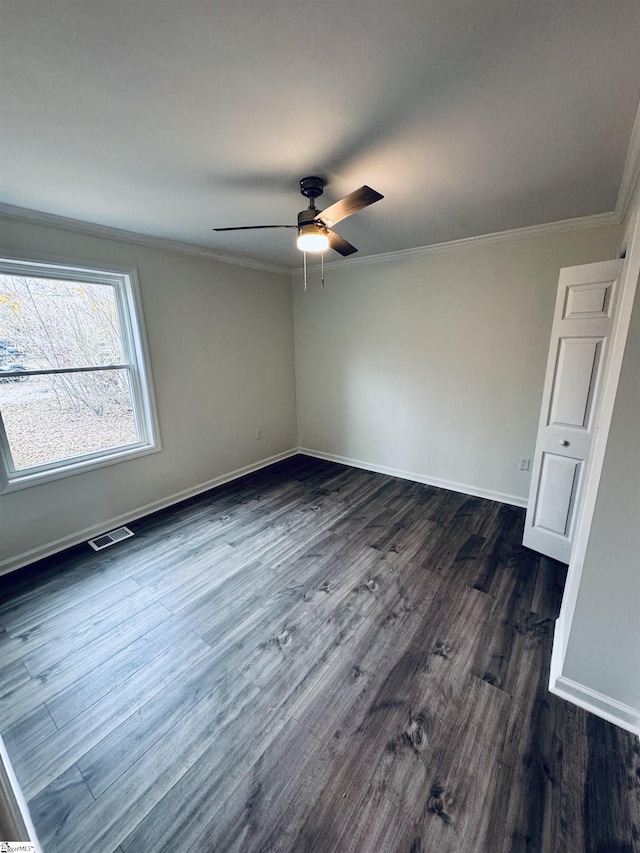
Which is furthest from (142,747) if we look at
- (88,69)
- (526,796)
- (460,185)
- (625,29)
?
(460,185)

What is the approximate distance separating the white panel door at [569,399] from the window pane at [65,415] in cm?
346

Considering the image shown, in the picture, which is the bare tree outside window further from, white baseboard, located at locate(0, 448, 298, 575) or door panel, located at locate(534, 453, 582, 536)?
door panel, located at locate(534, 453, 582, 536)

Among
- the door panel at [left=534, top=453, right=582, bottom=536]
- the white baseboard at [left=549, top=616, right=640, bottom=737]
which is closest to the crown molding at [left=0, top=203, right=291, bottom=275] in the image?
the door panel at [left=534, top=453, right=582, bottom=536]

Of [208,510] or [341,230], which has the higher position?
[341,230]

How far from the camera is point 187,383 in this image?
11.2ft

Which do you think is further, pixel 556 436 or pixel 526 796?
pixel 556 436

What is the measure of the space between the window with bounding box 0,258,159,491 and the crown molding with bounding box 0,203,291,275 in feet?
0.88

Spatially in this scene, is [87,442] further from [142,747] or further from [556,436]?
[556,436]

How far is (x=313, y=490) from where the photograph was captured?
12.0 ft

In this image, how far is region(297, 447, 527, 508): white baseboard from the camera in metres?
3.27

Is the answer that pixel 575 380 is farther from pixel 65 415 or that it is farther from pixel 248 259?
pixel 65 415

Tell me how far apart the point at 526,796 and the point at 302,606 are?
124 cm

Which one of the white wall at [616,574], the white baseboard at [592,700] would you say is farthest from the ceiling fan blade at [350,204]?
the white baseboard at [592,700]

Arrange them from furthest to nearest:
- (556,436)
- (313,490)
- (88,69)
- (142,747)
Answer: (313,490) < (556,436) < (142,747) < (88,69)
